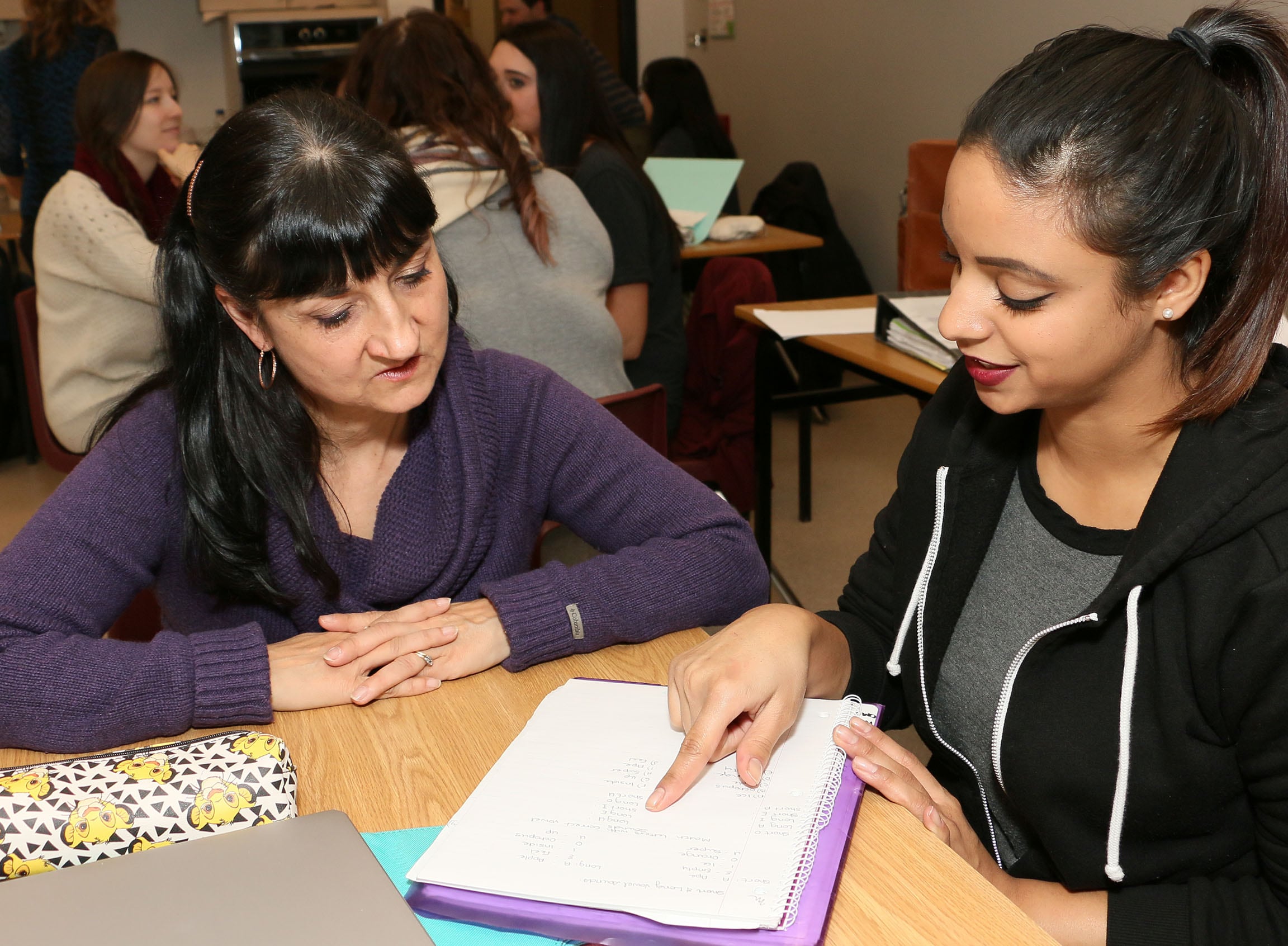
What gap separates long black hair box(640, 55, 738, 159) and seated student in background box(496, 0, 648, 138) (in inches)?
13.4

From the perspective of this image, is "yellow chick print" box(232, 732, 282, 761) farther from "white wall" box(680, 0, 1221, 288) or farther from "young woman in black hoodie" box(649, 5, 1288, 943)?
"white wall" box(680, 0, 1221, 288)

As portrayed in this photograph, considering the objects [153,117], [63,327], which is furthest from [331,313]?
[153,117]

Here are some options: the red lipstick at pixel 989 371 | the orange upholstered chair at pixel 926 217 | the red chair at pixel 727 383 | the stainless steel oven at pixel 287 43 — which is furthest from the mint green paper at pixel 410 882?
the stainless steel oven at pixel 287 43

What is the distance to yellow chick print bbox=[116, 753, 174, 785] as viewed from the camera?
0.76 m

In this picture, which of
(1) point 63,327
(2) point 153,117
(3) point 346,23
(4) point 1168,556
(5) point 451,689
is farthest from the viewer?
(3) point 346,23

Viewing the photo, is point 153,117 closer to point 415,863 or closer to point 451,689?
point 451,689

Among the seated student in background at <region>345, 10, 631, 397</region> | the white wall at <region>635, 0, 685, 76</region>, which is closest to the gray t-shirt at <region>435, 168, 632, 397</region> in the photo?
the seated student in background at <region>345, 10, 631, 397</region>

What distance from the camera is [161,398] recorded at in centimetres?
121

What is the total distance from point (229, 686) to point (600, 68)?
124 inches

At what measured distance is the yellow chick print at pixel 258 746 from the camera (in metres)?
0.80

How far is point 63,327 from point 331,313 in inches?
66.8

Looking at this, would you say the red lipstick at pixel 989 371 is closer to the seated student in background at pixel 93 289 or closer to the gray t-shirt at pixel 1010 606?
the gray t-shirt at pixel 1010 606

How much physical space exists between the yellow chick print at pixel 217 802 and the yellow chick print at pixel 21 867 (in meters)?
0.09

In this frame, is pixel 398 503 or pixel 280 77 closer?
pixel 398 503
